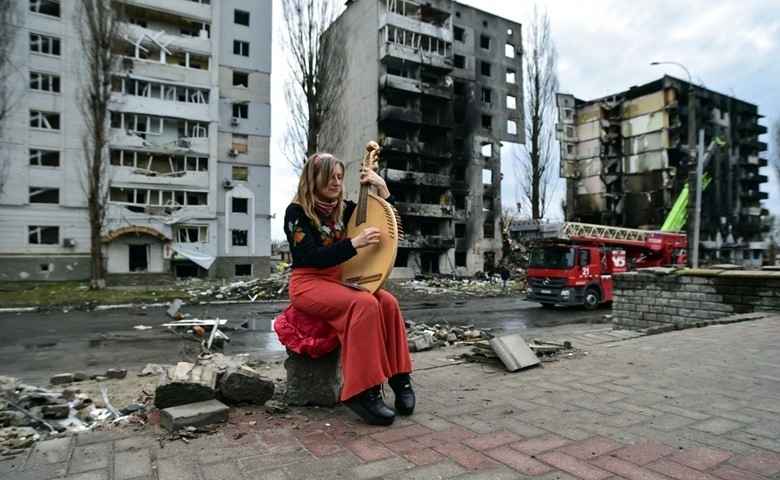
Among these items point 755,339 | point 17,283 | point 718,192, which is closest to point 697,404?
point 755,339

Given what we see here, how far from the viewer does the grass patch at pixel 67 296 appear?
17141 millimetres

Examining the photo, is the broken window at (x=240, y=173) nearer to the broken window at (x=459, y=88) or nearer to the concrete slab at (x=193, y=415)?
the broken window at (x=459, y=88)

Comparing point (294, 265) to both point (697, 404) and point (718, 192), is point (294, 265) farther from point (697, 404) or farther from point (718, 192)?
point (718, 192)

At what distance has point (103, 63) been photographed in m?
22.1

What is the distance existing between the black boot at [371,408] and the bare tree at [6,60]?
29.2 metres

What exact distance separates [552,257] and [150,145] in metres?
25.3

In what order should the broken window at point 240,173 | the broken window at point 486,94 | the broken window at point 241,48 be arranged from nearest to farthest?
the broken window at point 240,173 → the broken window at point 241,48 → the broken window at point 486,94

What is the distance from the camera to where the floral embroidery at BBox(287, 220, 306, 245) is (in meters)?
3.15

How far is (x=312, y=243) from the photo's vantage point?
3127 mm

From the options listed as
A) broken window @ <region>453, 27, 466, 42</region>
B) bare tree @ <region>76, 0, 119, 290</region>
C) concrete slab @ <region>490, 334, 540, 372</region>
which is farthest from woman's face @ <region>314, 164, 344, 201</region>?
broken window @ <region>453, 27, 466, 42</region>

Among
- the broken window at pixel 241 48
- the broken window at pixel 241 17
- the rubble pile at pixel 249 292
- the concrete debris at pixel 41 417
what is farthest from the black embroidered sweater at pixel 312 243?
the broken window at pixel 241 17

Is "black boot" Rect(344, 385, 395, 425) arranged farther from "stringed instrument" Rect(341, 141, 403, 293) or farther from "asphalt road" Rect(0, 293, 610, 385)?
"asphalt road" Rect(0, 293, 610, 385)

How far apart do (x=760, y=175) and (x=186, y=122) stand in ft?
213

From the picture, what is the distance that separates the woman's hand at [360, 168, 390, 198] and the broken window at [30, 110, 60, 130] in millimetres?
31572
